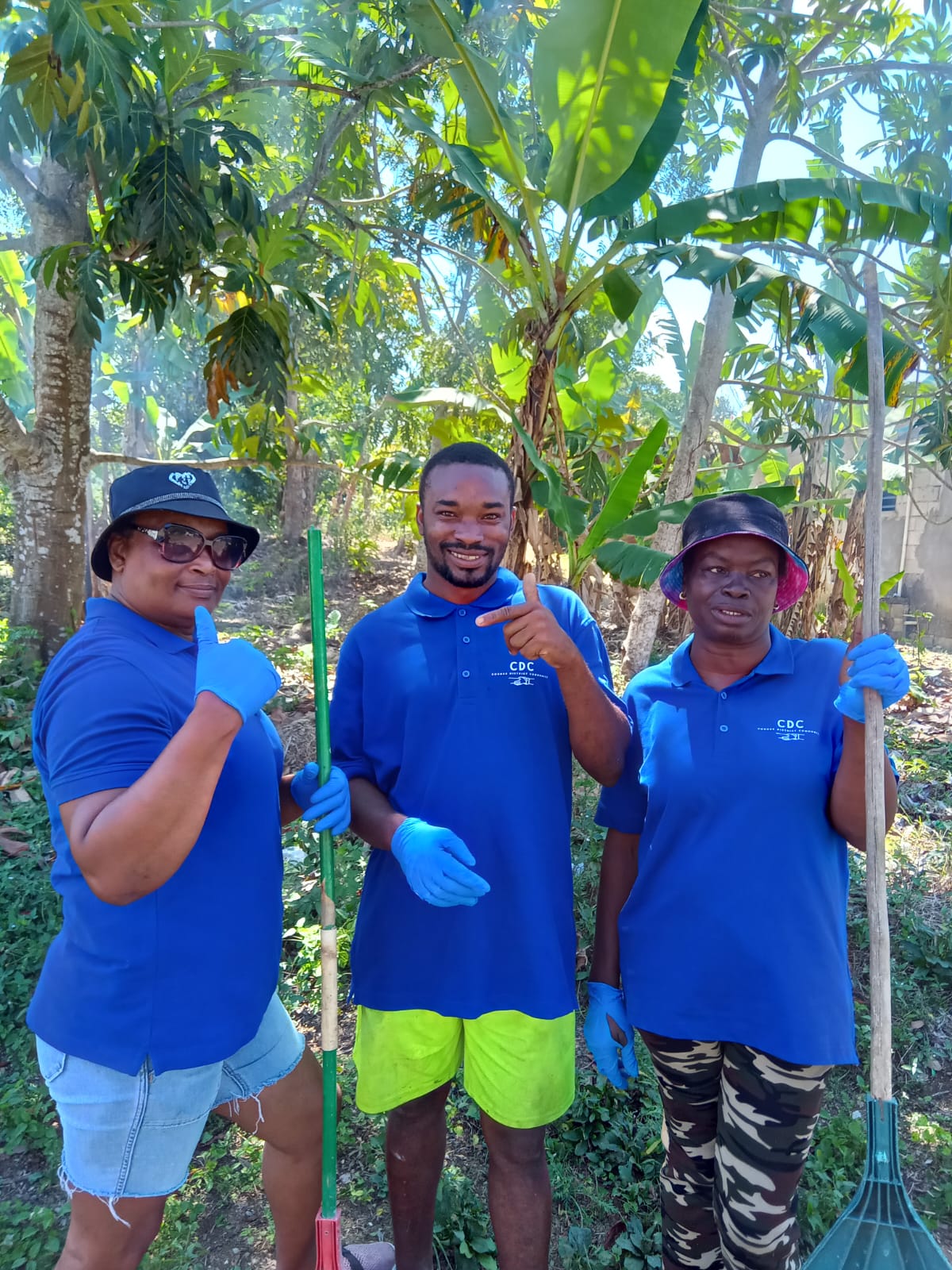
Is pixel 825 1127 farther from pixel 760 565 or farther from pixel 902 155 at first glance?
pixel 902 155

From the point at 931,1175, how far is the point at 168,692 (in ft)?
9.41

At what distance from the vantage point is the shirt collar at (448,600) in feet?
6.07

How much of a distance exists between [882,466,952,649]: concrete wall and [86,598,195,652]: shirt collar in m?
11.6

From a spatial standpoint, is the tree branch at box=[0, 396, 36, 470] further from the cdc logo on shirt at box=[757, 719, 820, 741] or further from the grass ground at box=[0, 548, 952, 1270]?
the cdc logo on shirt at box=[757, 719, 820, 741]

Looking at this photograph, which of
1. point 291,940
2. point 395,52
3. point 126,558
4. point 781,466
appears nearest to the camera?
point 126,558

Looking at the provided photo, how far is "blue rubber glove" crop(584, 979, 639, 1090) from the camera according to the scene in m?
1.83

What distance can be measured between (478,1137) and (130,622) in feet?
7.35

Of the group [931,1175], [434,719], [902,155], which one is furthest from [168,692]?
[902,155]

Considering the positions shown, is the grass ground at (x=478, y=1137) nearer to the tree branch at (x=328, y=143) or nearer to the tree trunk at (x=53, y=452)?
the tree trunk at (x=53, y=452)

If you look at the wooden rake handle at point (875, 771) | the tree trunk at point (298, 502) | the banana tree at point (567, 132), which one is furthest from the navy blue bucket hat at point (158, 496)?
the tree trunk at point (298, 502)

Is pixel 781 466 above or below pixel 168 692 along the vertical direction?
above

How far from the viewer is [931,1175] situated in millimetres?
2521

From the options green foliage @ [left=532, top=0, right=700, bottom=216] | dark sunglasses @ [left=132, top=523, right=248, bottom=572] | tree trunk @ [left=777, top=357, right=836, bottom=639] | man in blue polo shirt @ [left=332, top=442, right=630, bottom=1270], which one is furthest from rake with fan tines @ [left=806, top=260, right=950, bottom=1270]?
tree trunk @ [left=777, top=357, right=836, bottom=639]

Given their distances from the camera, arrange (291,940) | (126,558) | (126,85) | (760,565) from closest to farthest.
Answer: (126,558)
(760,565)
(126,85)
(291,940)
